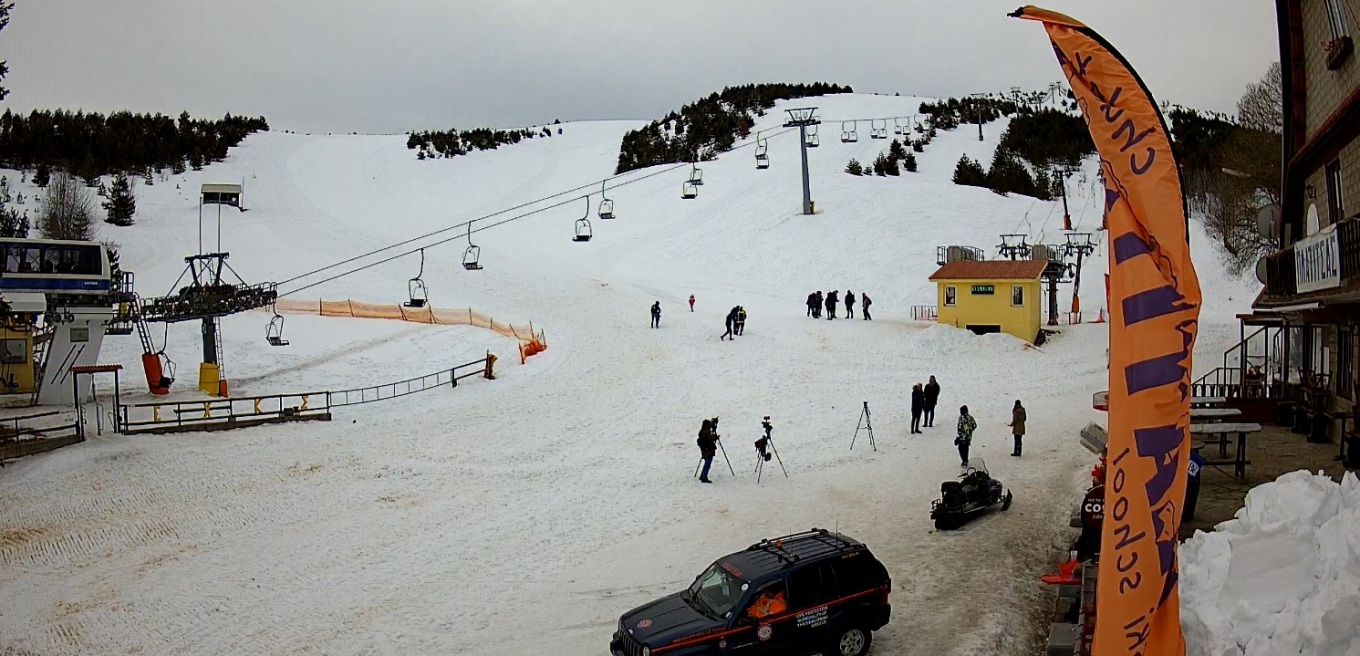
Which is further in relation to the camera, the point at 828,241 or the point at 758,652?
the point at 828,241

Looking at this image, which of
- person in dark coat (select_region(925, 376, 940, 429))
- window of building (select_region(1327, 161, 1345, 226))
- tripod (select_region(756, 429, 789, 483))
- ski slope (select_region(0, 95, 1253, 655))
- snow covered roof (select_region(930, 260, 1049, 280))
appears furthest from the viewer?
snow covered roof (select_region(930, 260, 1049, 280))

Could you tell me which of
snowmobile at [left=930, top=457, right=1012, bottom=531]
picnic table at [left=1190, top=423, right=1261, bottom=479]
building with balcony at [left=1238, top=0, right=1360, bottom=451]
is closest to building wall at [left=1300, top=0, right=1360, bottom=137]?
building with balcony at [left=1238, top=0, right=1360, bottom=451]

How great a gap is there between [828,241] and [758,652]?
146 feet

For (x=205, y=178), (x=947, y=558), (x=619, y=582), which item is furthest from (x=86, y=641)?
(x=205, y=178)

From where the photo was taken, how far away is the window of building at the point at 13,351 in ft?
97.9

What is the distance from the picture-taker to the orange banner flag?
6.55 meters

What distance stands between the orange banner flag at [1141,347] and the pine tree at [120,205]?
61.0 m

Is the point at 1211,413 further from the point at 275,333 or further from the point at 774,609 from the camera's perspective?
the point at 275,333

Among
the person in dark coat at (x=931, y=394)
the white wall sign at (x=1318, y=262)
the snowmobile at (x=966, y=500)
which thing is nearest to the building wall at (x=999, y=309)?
the person in dark coat at (x=931, y=394)

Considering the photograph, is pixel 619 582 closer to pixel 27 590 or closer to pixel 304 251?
pixel 27 590

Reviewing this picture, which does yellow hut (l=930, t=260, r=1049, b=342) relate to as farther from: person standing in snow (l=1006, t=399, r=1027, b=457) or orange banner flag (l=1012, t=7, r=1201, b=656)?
orange banner flag (l=1012, t=7, r=1201, b=656)

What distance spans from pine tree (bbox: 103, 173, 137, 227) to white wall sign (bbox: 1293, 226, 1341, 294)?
195 feet

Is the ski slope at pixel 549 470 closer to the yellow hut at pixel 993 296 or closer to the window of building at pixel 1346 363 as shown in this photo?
the yellow hut at pixel 993 296

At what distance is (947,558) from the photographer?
47.0 ft
